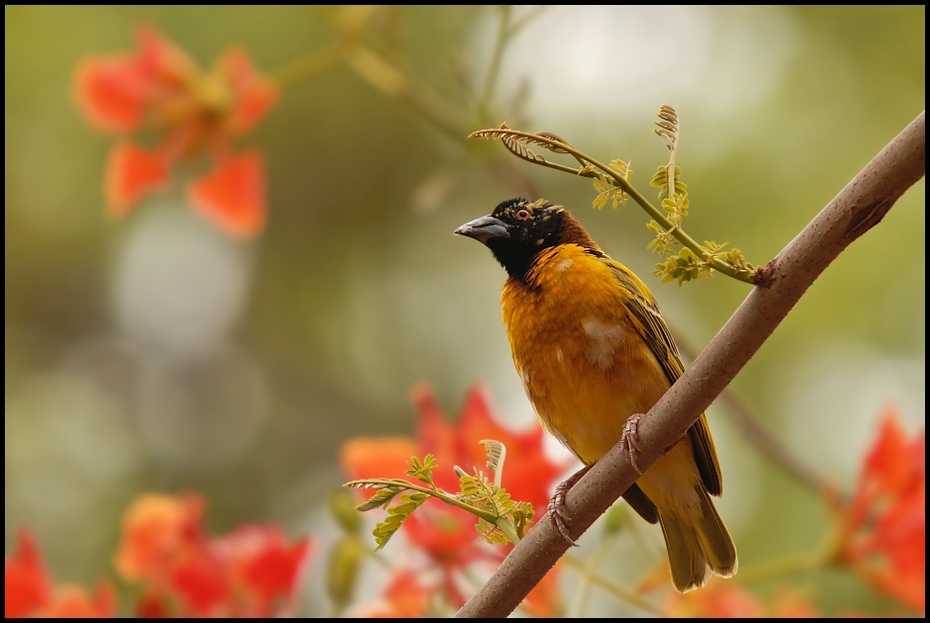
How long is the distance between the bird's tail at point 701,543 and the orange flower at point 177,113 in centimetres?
154

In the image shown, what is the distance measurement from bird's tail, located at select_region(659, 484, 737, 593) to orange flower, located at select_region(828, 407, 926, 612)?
0.35 m

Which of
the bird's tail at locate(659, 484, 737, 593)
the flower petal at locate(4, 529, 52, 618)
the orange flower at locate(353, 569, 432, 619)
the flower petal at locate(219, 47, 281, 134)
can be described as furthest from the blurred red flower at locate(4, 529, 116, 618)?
the bird's tail at locate(659, 484, 737, 593)

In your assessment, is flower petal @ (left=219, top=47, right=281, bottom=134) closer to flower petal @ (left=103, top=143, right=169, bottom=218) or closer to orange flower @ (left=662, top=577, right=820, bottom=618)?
flower petal @ (left=103, top=143, right=169, bottom=218)

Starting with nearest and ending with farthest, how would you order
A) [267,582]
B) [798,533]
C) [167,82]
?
[267,582] → [167,82] → [798,533]

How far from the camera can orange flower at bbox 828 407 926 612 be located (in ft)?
7.91

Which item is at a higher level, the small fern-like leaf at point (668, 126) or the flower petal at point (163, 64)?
the flower petal at point (163, 64)

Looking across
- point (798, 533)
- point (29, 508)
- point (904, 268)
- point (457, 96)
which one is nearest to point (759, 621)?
point (457, 96)

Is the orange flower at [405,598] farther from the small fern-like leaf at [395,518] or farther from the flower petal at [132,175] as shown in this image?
the flower petal at [132,175]

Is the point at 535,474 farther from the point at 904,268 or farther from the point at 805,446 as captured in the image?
the point at 904,268

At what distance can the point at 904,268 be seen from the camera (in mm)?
5117

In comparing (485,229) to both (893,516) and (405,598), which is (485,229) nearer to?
(405,598)

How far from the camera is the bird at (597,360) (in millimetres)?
2582

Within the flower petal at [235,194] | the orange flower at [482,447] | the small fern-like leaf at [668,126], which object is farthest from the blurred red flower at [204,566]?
the small fern-like leaf at [668,126]

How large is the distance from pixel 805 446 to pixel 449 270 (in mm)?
2589
